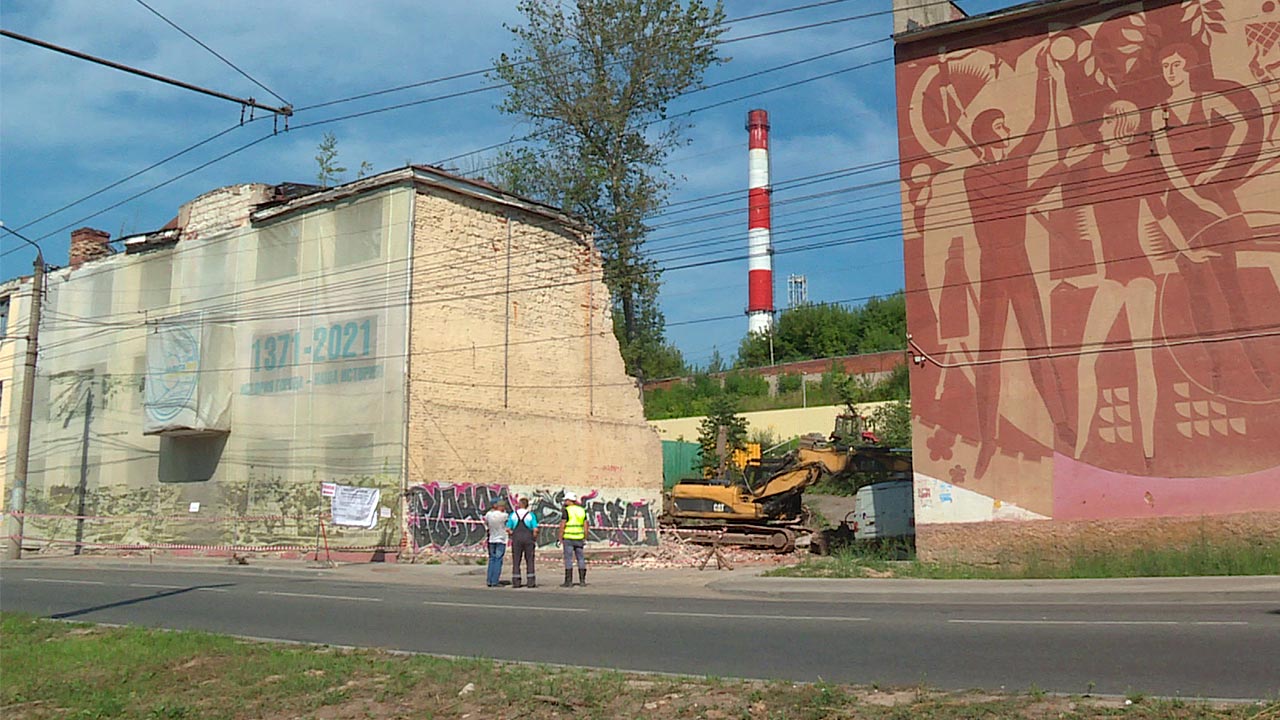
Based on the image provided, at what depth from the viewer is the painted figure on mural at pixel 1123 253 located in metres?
20.9

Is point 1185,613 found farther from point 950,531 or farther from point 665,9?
point 665,9

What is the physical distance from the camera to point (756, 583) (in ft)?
64.2

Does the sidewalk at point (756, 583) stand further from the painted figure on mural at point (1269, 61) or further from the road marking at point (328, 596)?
the painted figure on mural at point (1269, 61)

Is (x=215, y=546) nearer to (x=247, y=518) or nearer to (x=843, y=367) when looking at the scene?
(x=247, y=518)

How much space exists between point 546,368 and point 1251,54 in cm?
2052

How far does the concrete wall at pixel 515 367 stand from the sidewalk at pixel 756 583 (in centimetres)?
446

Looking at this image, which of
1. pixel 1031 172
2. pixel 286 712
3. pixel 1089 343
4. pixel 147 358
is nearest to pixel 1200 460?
pixel 1089 343

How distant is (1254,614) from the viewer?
12.3 meters

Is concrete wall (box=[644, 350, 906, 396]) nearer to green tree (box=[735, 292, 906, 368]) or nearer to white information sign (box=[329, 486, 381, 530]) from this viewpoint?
green tree (box=[735, 292, 906, 368])

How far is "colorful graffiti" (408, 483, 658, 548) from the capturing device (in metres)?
29.2

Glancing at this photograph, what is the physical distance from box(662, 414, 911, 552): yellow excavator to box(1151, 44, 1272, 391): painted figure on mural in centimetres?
1073

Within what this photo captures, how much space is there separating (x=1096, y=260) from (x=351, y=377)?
1945 centimetres

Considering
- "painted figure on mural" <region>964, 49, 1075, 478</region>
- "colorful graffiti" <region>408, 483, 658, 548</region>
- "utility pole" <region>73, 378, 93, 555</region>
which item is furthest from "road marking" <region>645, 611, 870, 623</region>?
"utility pole" <region>73, 378, 93, 555</region>

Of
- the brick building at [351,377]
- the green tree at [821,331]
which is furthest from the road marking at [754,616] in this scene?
the green tree at [821,331]
